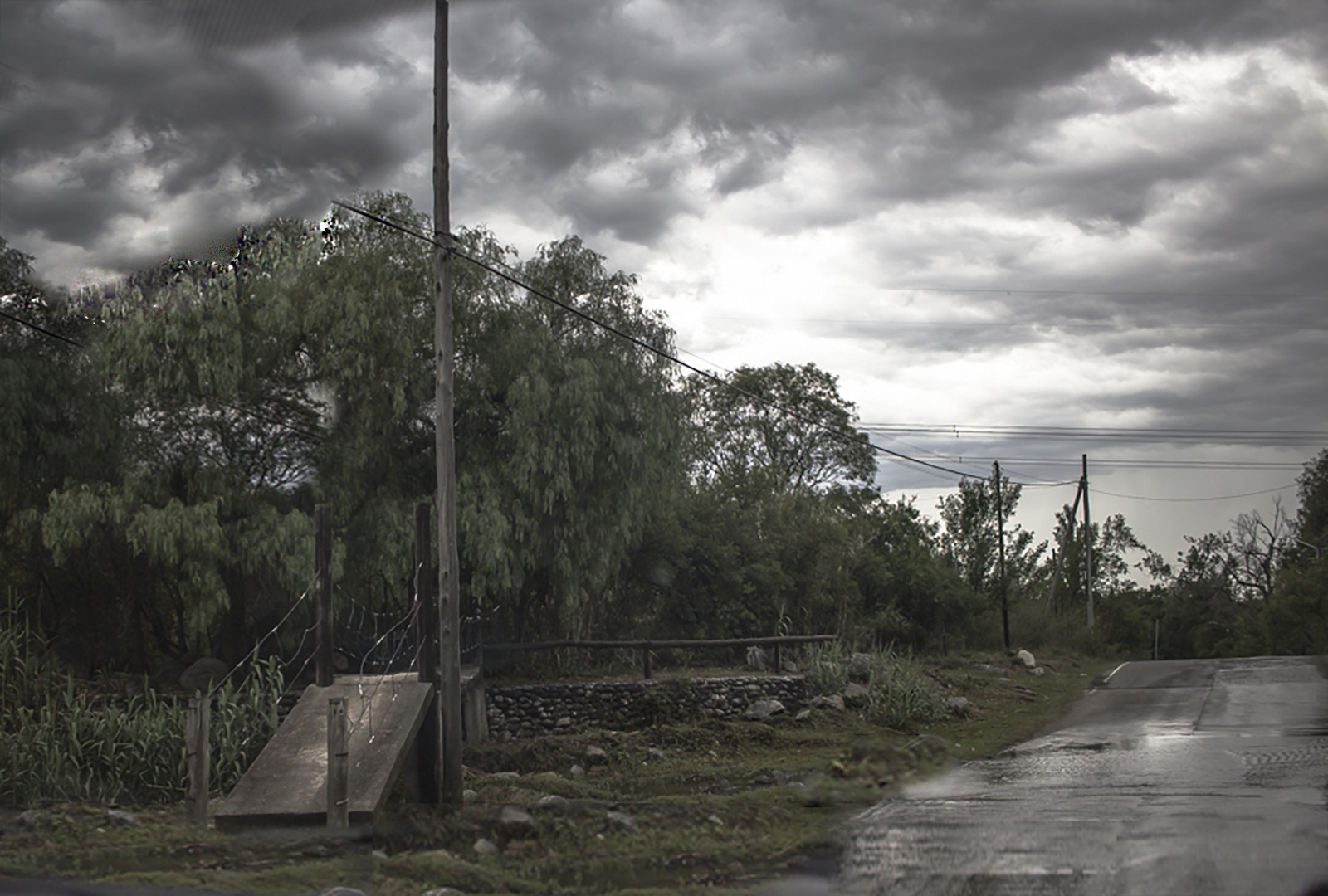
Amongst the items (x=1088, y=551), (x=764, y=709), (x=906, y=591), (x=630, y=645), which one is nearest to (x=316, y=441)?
(x=630, y=645)

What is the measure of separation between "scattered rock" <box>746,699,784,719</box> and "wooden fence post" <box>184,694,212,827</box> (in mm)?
9845

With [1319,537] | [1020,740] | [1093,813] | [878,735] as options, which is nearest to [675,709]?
[878,735]

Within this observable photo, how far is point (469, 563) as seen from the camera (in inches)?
680

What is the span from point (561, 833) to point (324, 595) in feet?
11.7

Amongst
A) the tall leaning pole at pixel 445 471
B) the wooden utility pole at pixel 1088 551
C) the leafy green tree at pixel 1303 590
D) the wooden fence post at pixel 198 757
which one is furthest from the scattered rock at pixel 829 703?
the leafy green tree at pixel 1303 590

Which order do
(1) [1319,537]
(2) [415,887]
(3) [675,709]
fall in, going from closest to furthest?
1. (2) [415,887]
2. (3) [675,709]
3. (1) [1319,537]

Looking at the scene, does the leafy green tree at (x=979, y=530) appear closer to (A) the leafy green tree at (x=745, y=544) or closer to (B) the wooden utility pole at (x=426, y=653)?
(A) the leafy green tree at (x=745, y=544)

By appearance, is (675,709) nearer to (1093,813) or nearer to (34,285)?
(1093,813)

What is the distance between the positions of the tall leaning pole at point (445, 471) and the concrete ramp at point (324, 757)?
352 mm

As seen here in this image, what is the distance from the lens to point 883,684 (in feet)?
58.6

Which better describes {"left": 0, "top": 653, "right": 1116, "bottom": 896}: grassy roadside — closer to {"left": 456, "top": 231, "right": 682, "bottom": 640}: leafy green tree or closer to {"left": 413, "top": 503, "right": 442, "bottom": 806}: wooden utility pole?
{"left": 413, "top": 503, "right": 442, "bottom": 806}: wooden utility pole

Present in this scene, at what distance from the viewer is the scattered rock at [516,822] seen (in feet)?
28.1

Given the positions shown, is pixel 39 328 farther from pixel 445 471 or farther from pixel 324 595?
pixel 445 471

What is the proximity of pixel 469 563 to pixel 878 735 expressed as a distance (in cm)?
693
